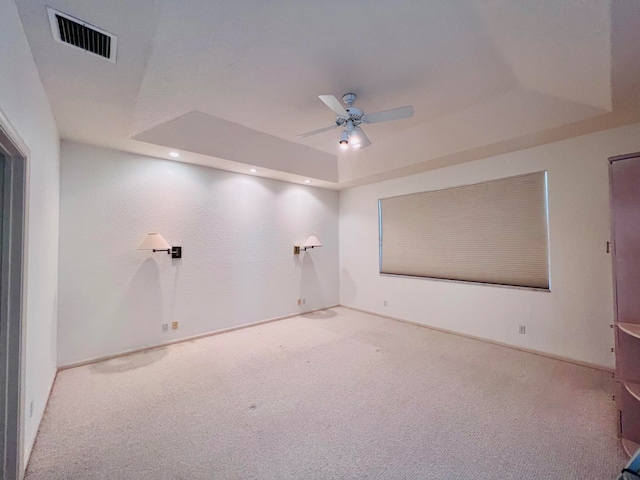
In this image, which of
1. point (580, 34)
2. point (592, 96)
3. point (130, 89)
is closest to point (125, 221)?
point (130, 89)

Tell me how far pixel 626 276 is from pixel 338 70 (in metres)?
2.83

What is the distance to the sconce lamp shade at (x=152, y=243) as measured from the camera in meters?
3.43

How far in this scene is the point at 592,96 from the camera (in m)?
2.55

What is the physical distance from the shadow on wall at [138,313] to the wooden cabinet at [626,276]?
486 cm

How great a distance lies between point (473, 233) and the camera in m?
4.23

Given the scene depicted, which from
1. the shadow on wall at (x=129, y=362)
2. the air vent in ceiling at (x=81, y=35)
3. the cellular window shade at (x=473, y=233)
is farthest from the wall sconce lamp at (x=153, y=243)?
the cellular window shade at (x=473, y=233)

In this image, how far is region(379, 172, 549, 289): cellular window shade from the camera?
12.0 ft

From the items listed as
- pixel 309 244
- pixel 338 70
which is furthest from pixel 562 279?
pixel 309 244

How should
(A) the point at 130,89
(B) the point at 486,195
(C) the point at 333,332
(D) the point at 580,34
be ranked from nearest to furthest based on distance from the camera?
(D) the point at 580,34 → (A) the point at 130,89 → (B) the point at 486,195 → (C) the point at 333,332

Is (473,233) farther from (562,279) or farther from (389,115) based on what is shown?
(389,115)

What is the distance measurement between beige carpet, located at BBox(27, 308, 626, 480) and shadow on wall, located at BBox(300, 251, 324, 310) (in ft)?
6.35

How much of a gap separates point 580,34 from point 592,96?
960mm

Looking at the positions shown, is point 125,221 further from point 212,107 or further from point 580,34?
point 580,34

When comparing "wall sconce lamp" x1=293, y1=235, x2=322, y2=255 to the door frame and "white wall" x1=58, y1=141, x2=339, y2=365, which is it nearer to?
"white wall" x1=58, y1=141, x2=339, y2=365
